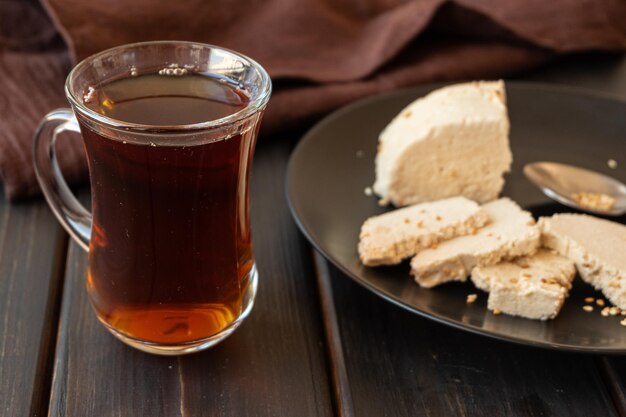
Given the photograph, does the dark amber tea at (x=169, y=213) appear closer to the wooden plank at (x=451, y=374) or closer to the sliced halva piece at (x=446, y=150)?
the wooden plank at (x=451, y=374)

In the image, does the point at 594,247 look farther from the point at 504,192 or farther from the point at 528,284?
the point at 504,192

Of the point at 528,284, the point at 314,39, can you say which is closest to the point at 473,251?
the point at 528,284

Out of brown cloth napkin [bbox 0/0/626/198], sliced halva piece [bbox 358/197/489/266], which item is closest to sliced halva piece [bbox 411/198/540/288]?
sliced halva piece [bbox 358/197/489/266]

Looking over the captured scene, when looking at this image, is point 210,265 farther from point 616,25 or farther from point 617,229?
point 616,25

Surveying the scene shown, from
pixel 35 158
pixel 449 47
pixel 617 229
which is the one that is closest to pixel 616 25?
pixel 449 47

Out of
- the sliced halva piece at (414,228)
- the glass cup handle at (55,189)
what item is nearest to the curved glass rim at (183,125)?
the glass cup handle at (55,189)

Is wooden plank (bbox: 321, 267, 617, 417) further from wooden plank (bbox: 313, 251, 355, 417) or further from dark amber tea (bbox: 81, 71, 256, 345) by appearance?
dark amber tea (bbox: 81, 71, 256, 345)
